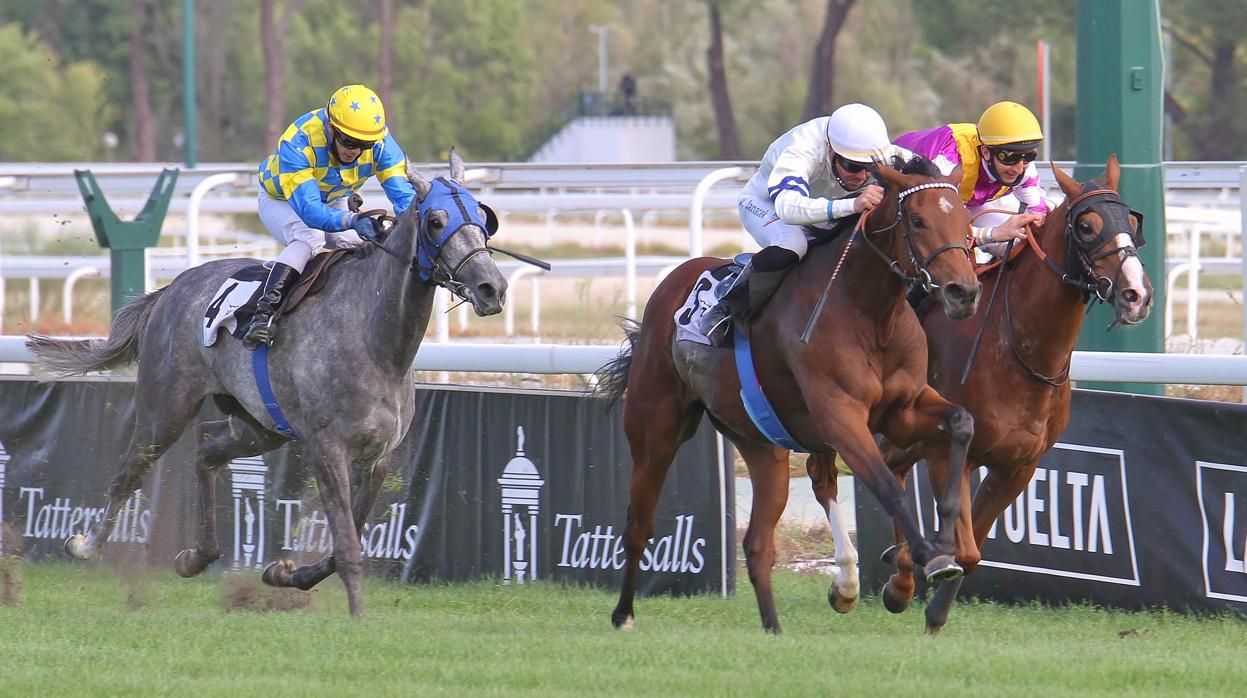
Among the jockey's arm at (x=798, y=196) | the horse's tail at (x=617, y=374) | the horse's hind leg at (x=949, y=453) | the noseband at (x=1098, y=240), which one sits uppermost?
the jockey's arm at (x=798, y=196)

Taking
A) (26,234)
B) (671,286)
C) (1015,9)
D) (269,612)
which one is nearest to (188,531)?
(269,612)

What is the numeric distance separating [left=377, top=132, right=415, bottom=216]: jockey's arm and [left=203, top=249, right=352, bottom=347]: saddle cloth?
0.34 m

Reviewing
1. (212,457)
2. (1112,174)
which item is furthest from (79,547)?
(1112,174)

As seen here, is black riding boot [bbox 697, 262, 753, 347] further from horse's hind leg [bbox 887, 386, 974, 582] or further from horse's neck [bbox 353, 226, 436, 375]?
horse's neck [bbox 353, 226, 436, 375]

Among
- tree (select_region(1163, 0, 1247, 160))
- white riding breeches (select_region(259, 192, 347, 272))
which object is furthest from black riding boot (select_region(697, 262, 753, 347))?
tree (select_region(1163, 0, 1247, 160))

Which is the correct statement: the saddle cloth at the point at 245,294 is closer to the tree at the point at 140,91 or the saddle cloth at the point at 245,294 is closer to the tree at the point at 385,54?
the tree at the point at 385,54

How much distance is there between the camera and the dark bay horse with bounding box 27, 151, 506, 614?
6957mm

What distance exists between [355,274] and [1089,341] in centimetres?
371

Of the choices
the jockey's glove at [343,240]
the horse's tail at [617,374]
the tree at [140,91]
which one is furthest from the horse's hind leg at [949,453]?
the tree at [140,91]

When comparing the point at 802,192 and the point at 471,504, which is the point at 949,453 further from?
the point at 471,504

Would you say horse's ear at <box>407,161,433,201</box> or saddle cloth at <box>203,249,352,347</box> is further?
saddle cloth at <box>203,249,352,347</box>

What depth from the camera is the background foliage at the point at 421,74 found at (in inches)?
1860

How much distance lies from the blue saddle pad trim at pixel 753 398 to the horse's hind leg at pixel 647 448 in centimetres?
57

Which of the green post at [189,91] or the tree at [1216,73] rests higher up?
the tree at [1216,73]
